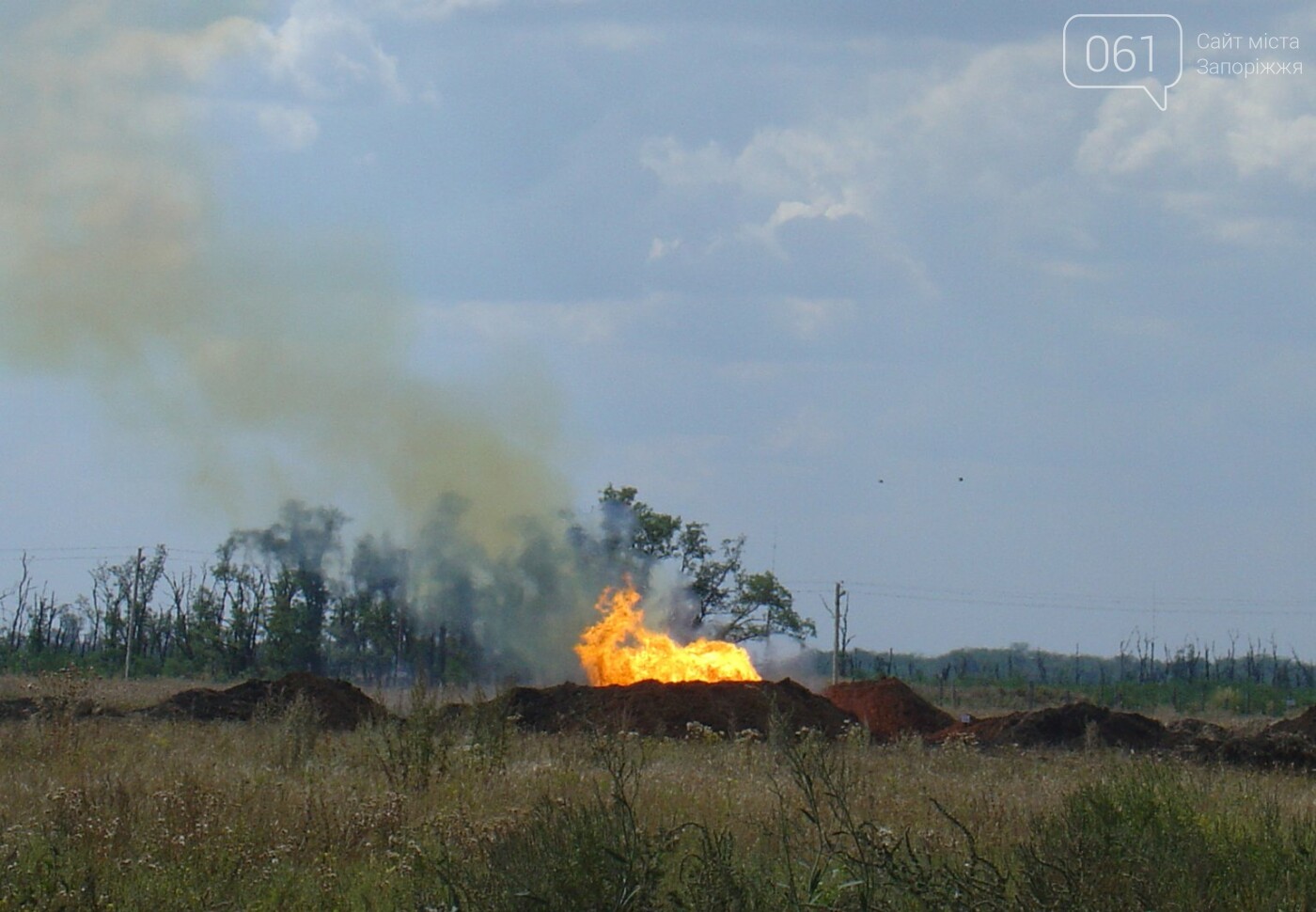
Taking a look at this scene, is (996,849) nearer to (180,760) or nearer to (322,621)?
(180,760)

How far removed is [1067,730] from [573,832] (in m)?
27.3

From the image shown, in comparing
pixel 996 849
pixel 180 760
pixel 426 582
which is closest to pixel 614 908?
pixel 996 849

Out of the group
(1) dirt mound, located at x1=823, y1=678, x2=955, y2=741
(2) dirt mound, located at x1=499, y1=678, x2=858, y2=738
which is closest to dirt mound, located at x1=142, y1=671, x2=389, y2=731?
(2) dirt mound, located at x1=499, y1=678, x2=858, y2=738

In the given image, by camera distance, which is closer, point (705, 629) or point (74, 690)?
point (74, 690)

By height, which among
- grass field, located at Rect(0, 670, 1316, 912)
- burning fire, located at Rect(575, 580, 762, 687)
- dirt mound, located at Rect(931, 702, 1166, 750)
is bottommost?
dirt mound, located at Rect(931, 702, 1166, 750)

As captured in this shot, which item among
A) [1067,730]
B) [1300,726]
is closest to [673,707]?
[1067,730]

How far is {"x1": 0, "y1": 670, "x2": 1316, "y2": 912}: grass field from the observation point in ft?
22.4

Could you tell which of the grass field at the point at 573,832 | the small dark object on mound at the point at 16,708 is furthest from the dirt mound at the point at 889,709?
the small dark object on mound at the point at 16,708

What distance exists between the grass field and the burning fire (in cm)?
2273

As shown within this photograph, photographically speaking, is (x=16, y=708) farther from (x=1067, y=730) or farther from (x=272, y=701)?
(x=1067, y=730)

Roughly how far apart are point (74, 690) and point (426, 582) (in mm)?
38429

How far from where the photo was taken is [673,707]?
31797mm

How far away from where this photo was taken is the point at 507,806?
476 inches

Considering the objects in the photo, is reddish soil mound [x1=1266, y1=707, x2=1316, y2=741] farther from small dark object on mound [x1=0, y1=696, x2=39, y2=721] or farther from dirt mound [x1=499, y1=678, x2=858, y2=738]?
small dark object on mound [x1=0, y1=696, x2=39, y2=721]
